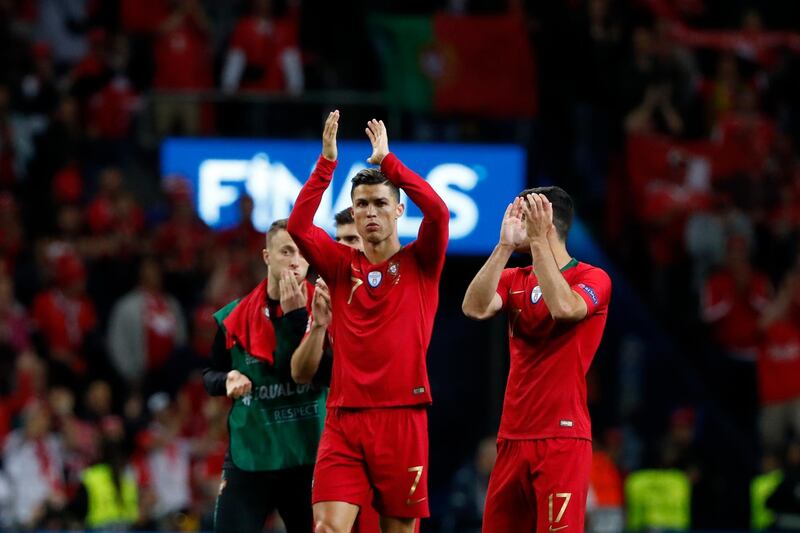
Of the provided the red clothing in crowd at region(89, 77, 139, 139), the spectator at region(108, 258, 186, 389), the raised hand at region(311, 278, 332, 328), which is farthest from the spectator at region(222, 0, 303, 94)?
the raised hand at region(311, 278, 332, 328)

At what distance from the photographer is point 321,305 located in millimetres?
7785

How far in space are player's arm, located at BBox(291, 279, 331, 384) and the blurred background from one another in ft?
20.7

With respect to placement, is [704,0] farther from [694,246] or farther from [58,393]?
[58,393]

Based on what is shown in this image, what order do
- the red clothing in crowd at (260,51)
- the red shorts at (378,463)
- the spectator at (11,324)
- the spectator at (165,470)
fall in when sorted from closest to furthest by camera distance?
the red shorts at (378,463) → the spectator at (165,470) → the spectator at (11,324) → the red clothing in crowd at (260,51)

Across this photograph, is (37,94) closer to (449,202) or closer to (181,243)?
(181,243)

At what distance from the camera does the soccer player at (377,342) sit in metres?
7.46

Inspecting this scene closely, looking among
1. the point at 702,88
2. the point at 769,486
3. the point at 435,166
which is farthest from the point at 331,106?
the point at 769,486

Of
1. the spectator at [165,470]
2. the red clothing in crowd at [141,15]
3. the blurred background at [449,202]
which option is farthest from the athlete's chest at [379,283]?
the red clothing in crowd at [141,15]

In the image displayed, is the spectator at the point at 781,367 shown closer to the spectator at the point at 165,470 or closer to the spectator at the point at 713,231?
the spectator at the point at 713,231

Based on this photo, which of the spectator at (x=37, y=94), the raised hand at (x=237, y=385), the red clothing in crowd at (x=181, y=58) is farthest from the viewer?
the red clothing in crowd at (x=181, y=58)

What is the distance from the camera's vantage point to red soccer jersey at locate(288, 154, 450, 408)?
750 centimetres

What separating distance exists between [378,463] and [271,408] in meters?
1.04

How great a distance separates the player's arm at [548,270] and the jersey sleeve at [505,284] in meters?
0.44

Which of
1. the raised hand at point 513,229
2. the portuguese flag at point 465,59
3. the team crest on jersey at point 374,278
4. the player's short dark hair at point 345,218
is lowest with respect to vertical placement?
the team crest on jersey at point 374,278
